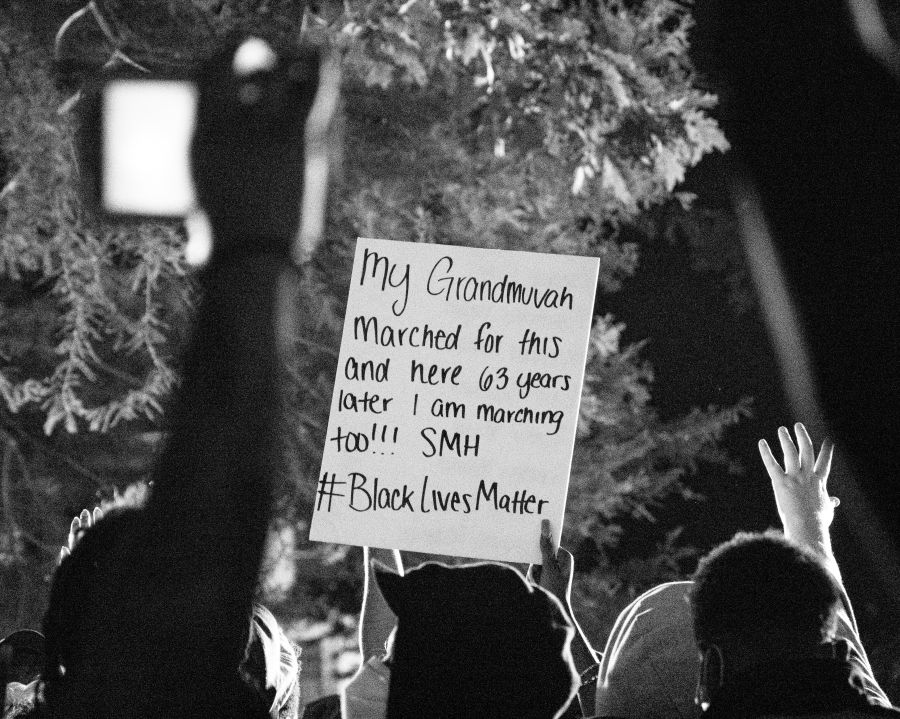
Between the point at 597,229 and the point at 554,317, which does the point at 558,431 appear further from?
the point at 597,229

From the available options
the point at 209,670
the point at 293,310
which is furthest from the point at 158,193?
the point at 209,670

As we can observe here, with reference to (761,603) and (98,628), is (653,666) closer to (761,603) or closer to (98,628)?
(761,603)

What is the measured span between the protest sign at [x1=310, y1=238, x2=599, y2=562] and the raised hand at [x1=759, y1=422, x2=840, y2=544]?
0.62m

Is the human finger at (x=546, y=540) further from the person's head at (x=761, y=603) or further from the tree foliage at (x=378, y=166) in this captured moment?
the tree foliage at (x=378, y=166)

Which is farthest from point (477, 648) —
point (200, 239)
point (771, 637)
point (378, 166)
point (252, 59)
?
point (378, 166)

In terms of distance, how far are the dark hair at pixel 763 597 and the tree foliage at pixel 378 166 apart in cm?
391

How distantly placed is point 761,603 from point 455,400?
835mm

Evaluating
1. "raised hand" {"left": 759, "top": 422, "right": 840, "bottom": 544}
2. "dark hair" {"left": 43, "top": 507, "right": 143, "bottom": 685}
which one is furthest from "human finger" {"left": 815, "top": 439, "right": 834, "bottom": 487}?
"dark hair" {"left": 43, "top": 507, "right": 143, "bottom": 685}

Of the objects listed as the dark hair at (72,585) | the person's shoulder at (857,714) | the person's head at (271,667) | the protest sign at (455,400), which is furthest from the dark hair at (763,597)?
the dark hair at (72,585)

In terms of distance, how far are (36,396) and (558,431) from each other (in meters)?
4.48

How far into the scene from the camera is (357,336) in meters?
2.83

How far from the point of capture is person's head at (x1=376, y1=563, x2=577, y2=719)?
1804mm

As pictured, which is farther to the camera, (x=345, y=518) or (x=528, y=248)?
(x=528, y=248)

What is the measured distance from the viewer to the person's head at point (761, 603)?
6.88ft
